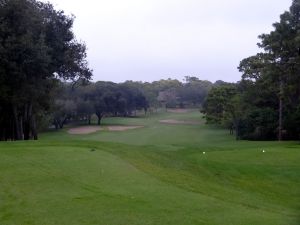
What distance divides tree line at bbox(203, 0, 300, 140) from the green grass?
52.4 feet

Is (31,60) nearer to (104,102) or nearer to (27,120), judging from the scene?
(27,120)

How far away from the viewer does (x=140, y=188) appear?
528 inches

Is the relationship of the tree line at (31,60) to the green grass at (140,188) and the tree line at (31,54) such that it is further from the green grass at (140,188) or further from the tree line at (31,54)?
the green grass at (140,188)

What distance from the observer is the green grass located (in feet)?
33.5

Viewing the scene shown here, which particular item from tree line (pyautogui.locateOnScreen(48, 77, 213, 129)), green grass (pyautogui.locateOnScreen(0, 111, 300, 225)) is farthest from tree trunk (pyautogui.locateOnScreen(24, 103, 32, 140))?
tree line (pyautogui.locateOnScreen(48, 77, 213, 129))

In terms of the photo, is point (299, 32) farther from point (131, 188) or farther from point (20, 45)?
point (131, 188)

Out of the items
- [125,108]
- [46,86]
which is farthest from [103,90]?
[46,86]

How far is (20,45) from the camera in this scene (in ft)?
103

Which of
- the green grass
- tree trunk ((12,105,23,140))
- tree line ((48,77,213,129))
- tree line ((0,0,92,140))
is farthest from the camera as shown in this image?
tree line ((48,77,213,129))

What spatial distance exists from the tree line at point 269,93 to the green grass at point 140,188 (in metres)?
16.0

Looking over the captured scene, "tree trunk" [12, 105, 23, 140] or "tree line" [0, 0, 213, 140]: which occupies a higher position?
"tree line" [0, 0, 213, 140]

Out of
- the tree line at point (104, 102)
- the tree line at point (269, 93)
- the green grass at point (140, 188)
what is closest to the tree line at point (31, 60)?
the green grass at point (140, 188)

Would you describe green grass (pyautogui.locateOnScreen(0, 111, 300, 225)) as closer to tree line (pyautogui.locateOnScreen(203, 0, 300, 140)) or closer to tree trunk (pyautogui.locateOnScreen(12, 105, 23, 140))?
tree trunk (pyautogui.locateOnScreen(12, 105, 23, 140))

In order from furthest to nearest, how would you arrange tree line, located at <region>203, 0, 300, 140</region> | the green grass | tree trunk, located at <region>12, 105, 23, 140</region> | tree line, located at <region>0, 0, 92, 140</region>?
tree line, located at <region>203, 0, 300, 140</region>, tree trunk, located at <region>12, 105, 23, 140</region>, tree line, located at <region>0, 0, 92, 140</region>, the green grass
